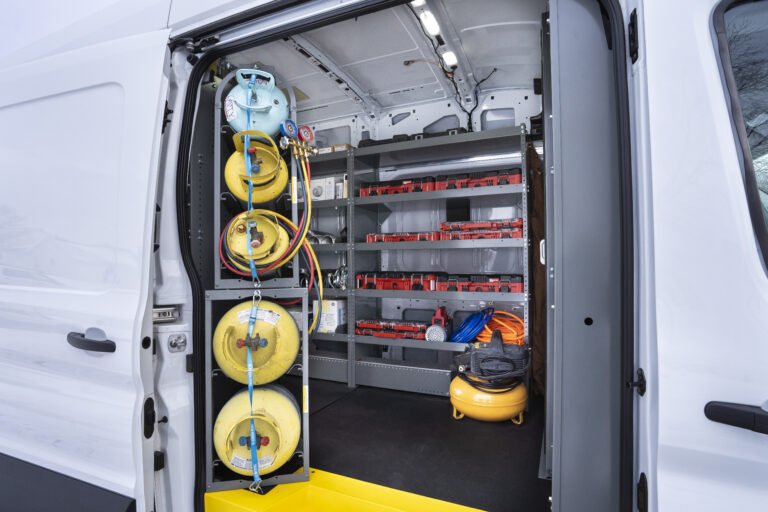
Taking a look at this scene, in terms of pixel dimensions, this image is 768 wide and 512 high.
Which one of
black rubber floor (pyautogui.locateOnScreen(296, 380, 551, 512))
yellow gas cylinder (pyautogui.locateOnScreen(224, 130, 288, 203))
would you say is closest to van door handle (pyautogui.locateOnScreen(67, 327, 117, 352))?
yellow gas cylinder (pyautogui.locateOnScreen(224, 130, 288, 203))

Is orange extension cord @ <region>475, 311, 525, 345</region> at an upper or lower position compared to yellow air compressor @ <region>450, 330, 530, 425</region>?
upper

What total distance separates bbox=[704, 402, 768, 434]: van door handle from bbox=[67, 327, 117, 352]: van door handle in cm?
173

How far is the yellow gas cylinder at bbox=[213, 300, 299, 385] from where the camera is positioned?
1805 millimetres

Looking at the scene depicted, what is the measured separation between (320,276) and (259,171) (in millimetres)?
598

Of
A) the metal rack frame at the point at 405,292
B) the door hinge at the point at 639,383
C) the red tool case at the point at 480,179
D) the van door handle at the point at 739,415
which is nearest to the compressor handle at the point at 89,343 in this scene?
the door hinge at the point at 639,383

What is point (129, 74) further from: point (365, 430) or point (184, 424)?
point (365, 430)

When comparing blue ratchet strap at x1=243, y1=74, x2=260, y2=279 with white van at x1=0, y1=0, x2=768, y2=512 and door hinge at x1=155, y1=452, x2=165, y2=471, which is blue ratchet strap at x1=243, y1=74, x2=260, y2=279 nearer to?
white van at x1=0, y1=0, x2=768, y2=512

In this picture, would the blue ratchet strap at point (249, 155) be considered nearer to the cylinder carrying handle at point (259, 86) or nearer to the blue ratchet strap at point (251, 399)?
the cylinder carrying handle at point (259, 86)

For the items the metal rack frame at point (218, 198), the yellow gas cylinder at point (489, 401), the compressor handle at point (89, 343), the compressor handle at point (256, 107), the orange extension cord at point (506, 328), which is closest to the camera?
the compressor handle at point (89, 343)

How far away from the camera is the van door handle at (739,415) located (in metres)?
0.70

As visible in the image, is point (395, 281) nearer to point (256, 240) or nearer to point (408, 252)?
point (408, 252)

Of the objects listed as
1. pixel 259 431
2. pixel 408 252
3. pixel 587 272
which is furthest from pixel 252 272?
pixel 408 252

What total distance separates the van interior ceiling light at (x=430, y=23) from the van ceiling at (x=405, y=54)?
38 mm

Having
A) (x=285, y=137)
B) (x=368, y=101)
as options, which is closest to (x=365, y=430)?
(x=285, y=137)
